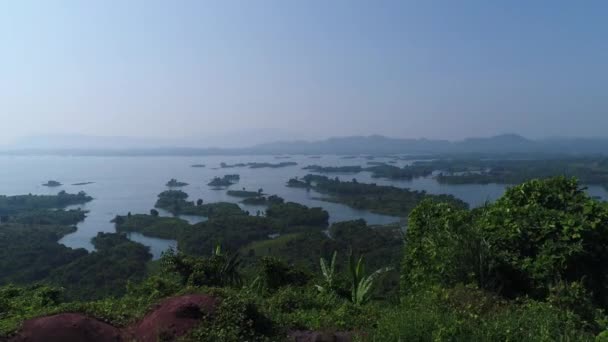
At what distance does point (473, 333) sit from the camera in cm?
446

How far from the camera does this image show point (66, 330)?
533cm

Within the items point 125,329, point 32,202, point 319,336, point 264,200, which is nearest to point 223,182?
point 264,200

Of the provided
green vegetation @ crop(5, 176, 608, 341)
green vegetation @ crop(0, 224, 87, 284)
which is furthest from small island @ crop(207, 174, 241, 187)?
green vegetation @ crop(5, 176, 608, 341)

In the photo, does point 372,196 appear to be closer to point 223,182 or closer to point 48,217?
point 223,182

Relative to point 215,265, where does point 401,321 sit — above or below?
above

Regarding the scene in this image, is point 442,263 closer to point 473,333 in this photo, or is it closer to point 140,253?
point 473,333

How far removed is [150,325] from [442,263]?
16.3 ft

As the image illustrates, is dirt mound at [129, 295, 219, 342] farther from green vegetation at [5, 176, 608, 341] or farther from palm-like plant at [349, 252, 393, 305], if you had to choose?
palm-like plant at [349, 252, 393, 305]

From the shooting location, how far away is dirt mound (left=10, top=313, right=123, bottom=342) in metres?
5.21

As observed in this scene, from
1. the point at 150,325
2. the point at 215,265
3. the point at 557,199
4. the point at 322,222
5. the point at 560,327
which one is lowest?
the point at 322,222

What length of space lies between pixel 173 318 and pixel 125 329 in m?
0.88

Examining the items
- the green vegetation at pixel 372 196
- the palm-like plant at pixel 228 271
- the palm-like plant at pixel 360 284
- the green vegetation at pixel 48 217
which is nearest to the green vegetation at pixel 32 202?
the green vegetation at pixel 48 217

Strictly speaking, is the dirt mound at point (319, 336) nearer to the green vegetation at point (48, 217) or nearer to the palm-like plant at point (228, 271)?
the palm-like plant at point (228, 271)

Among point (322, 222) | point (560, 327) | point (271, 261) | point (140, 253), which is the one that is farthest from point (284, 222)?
point (560, 327)
